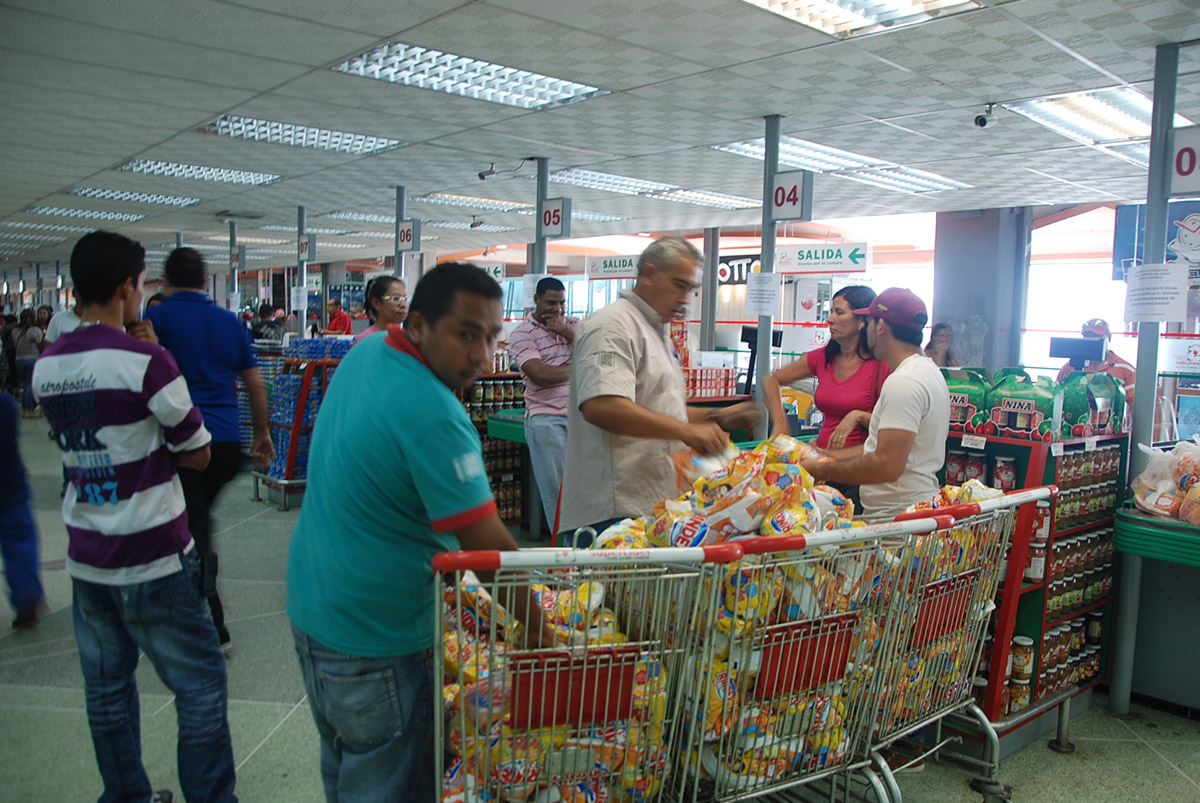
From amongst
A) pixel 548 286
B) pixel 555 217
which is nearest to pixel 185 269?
pixel 548 286

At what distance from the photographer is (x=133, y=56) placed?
5.27 meters

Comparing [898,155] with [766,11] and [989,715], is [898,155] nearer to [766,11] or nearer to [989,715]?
[766,11]

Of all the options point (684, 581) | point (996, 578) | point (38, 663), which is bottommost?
point (38, 663)

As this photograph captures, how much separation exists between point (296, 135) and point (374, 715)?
714cm

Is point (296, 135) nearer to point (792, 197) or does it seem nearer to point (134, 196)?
point (792, 197)

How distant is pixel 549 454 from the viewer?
5055 millimetres

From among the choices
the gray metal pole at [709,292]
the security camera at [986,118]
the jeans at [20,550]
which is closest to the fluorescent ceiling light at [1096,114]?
the security camera at [986,118]

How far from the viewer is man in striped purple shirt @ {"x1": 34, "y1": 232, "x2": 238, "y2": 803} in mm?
2172

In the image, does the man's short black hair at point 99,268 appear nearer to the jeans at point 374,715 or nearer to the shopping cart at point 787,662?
the jeans at point 374,715

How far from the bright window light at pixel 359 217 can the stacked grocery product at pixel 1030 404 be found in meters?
11.2

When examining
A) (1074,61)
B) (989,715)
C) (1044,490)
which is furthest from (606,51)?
(989,715)

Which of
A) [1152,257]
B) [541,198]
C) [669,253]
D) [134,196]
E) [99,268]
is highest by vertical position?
[134,196]

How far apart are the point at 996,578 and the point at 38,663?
3988mm

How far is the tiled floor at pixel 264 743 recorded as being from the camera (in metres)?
2.89
